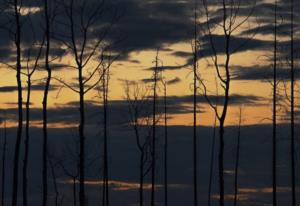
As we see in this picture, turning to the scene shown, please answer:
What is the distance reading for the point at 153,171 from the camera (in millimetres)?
45812

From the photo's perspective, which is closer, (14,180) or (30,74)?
(14,180)

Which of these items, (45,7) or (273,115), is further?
(273,115)

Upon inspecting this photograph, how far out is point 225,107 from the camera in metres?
26.2

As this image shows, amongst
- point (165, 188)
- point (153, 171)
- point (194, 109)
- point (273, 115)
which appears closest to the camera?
point (273, 115)

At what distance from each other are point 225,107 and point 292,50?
883 cm

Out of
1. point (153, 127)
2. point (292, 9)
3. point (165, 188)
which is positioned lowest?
point (165, 188)

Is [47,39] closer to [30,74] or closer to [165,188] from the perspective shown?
[30,74]

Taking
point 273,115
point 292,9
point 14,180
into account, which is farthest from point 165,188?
point 14,180

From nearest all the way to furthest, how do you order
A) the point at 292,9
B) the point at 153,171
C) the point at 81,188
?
1. the point at 81,188
2. the point at 292,9
3. the point at 153,171

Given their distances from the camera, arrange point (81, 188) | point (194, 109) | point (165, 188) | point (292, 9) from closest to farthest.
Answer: point (81, 188) < point (292, 9) < point (194, 109) < point (165, 188)

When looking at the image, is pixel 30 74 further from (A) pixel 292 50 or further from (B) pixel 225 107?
(A) pixel 292 50

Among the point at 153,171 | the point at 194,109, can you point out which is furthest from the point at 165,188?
the point at 194,109

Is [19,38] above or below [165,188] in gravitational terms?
above

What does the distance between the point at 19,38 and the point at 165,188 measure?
91.0ft
